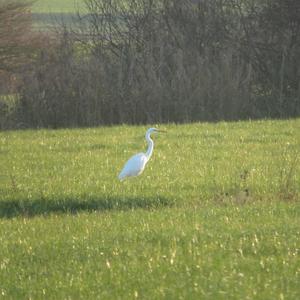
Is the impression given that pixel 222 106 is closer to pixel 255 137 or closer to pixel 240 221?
pixel 255 137

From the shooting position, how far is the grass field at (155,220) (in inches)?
275

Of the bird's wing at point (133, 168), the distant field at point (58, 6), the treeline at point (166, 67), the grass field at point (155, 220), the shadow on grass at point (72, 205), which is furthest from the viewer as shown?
the distant field at point (58, 6)

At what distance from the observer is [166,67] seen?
23.9 m

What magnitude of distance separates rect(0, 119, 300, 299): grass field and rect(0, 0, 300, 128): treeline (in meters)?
5.11

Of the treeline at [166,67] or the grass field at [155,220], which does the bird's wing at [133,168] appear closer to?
the grass field at [155,220]

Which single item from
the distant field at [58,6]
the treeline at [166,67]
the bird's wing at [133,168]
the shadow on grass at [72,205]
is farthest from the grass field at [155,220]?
the distant field at [58,6]

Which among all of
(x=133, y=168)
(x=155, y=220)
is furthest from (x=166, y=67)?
(x=155, y=220)

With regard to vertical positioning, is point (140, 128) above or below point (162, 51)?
below

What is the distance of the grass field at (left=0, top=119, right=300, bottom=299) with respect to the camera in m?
7.00

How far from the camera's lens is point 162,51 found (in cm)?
2438

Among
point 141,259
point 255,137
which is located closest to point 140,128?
point 255,137

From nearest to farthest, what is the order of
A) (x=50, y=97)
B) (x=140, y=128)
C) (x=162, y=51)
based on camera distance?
1. (x=140, y=128)
2. (x=50, y=97)
3. (x=162, y=51)

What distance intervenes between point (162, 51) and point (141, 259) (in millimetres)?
17197

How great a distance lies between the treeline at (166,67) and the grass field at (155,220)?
16.8 feet
